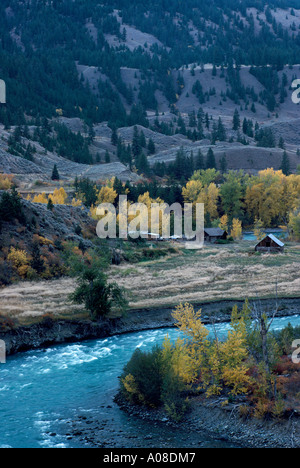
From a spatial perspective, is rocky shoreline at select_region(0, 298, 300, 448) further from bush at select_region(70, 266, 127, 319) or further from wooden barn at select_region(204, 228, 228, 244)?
wooden barn at select_region(204, 228, 228, 244)

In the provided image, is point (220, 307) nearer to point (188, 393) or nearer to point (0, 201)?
point (188, 393)

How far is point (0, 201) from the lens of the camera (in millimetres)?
51562

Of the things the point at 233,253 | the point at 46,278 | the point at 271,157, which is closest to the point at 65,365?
the point at 46,278

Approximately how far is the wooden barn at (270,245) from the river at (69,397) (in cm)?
3241

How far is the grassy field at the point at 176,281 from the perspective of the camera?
126ft

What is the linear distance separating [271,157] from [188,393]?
138 metres

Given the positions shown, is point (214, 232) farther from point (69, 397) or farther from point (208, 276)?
point (69, 397)

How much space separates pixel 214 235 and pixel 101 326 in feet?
148

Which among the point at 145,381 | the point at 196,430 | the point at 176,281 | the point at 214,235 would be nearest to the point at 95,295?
the point at 145,381

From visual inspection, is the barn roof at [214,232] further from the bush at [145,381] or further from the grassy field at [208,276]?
the bush at [145,381]

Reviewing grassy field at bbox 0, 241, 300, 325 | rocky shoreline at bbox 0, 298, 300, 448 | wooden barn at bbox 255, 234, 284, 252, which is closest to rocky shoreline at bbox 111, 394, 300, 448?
rocky shoreline at bbox 0, 298, 300, 448

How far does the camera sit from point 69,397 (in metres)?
24.8

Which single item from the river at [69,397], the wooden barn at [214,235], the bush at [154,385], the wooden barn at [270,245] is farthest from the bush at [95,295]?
the wooden barn at [214,235]

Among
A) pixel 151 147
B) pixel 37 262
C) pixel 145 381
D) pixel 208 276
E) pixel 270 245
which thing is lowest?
pixel 208 276
